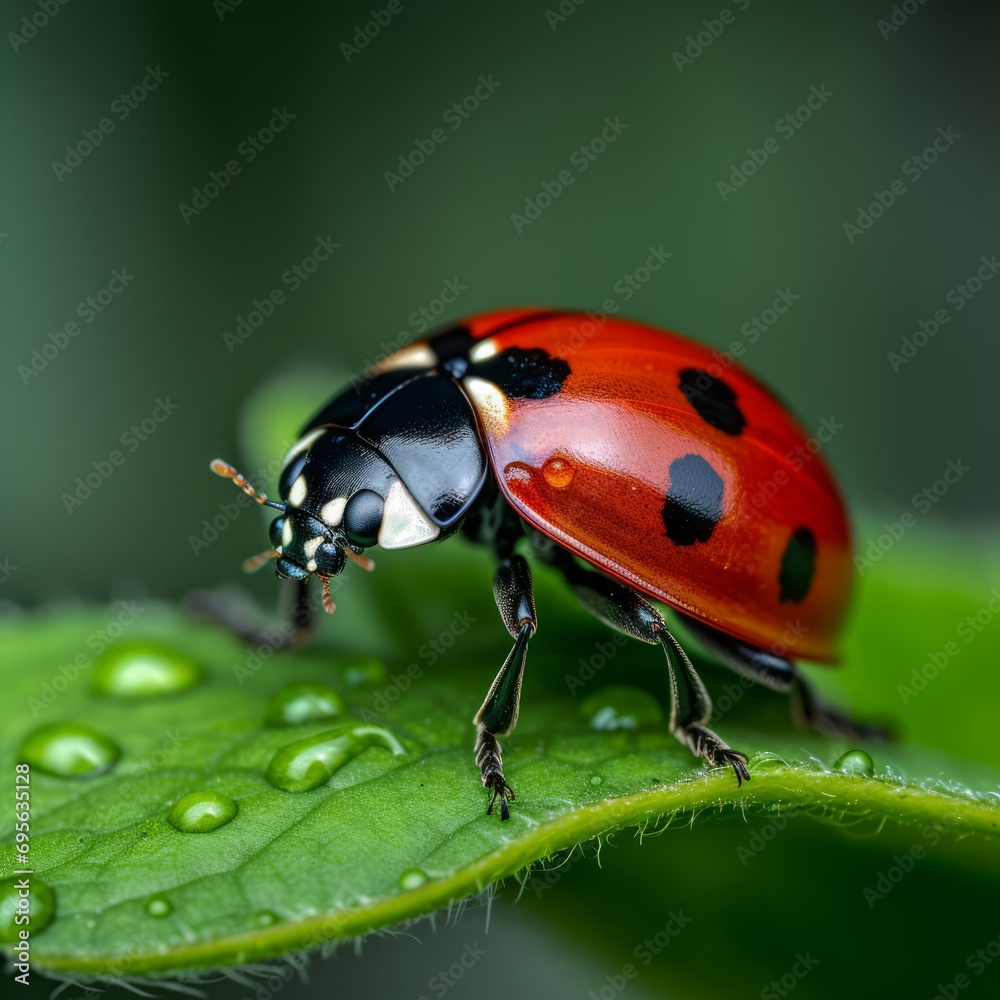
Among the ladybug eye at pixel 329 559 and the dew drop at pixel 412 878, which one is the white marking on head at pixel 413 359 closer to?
the ladybug eye at pixel 329 559

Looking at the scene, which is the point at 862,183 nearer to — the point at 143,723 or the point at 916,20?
the point at 916,20

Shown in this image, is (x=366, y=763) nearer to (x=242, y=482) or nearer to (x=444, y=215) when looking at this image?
(x=242, y=482)

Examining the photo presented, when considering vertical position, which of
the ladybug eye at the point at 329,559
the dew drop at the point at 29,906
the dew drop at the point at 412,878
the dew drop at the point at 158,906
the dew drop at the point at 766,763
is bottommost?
the dew drop at the point at 29,906

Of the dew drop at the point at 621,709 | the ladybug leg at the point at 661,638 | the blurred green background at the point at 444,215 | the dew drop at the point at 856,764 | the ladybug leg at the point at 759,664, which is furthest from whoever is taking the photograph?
the blurred green background at the point at 444,215

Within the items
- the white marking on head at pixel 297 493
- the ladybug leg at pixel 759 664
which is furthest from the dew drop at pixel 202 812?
the ladybug leg at pixel 759 664

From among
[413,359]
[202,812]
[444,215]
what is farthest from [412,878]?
[444,215]

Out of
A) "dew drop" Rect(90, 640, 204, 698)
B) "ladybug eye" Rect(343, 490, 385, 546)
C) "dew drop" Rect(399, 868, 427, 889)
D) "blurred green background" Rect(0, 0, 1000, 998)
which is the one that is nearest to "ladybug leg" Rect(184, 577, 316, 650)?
"dew drop" Rect(90, 640, 204, 698)

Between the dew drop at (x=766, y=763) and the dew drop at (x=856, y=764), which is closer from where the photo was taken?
the dew drop at (x=766, y=763)
